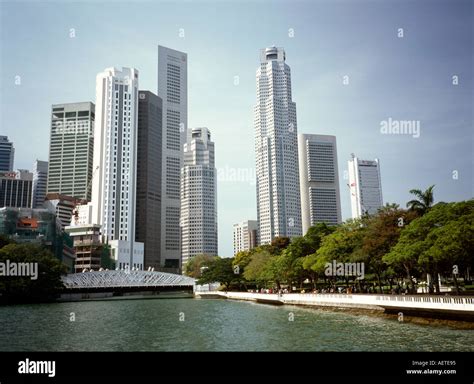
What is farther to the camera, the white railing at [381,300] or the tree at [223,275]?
the tree at [223,275]

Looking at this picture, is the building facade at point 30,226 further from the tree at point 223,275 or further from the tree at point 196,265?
the tree at point 196,265

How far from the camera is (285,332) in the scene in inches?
1309

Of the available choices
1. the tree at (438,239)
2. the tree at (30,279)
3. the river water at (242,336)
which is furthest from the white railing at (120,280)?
the tree at (438,239)

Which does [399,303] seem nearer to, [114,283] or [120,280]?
[114,283]

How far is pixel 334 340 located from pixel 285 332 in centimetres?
555

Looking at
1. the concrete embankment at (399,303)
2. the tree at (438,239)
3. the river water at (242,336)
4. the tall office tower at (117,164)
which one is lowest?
the river water at (242,336)

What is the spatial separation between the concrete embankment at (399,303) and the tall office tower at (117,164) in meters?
117

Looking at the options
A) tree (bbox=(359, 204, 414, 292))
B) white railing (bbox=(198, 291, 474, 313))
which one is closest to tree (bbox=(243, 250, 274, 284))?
white railing (bbox=(198, 291, 474, 313))

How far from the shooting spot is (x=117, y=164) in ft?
593

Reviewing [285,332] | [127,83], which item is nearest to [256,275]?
[285,332]

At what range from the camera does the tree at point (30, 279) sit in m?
75.6

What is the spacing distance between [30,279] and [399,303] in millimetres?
64397
